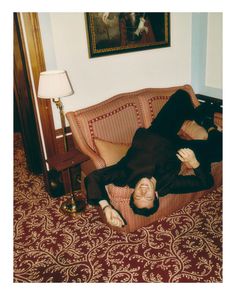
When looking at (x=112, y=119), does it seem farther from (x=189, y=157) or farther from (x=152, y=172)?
(x=189, y=157)

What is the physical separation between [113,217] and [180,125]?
1468 mm

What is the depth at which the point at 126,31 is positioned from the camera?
360 cm

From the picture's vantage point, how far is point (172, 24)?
3.99 m

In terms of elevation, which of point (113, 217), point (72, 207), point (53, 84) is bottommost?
point (72, 207)

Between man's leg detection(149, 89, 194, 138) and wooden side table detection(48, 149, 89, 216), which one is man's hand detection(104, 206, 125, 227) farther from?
man's leg detection(149, 89, 194, 138)

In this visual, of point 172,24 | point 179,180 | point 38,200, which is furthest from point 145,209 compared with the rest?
point 172,24

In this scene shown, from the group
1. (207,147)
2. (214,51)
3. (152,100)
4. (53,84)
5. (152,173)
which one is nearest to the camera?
(152,173)

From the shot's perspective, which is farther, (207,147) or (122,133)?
(122,133)

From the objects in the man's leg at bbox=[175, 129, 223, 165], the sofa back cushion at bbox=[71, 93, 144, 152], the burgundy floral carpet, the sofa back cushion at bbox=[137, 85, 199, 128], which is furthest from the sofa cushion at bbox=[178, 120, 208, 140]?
the burgundy floral carpet

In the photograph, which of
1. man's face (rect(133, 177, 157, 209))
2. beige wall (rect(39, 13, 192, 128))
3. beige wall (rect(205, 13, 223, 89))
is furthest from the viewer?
beige wall (rect(205, 13, 223, 89))

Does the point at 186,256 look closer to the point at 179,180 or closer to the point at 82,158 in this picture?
the point at 179,180

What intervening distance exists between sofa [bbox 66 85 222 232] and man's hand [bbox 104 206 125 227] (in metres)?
0.17

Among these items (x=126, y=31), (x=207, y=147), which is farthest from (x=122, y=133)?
(x=126, y=31)

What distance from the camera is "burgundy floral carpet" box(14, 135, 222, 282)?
2578mm
